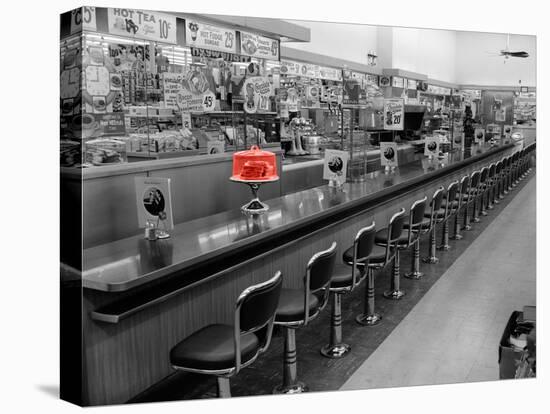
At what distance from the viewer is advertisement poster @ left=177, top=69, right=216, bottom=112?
525cm

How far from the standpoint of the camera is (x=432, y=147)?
7.17 m

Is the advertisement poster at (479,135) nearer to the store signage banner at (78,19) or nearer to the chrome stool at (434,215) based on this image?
the chrome stool at (434,215)

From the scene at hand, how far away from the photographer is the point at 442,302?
4.96 meters

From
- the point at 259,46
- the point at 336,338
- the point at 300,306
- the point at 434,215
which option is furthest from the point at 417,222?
the point at 259,46

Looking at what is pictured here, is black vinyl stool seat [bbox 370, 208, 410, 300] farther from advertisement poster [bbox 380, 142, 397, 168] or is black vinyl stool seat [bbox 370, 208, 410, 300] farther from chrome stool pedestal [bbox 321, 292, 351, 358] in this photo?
advertisement poster [bbox 380, 142, 397, 168]

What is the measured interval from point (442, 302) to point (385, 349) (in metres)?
1.20

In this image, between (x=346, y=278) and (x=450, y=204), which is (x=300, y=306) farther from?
(x=450, y=204)

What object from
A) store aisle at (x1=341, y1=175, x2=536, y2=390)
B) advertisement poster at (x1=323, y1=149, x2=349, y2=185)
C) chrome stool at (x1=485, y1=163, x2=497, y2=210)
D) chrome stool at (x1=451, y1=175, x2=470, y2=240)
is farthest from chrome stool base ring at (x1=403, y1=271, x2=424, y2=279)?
chrome stool at (x1=485, y1=163, x2=497, y2=210)

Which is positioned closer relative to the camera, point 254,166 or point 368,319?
point 254,166

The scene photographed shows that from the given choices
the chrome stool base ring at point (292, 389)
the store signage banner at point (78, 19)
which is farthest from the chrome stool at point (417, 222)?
the store signage banner at point (78, 19)

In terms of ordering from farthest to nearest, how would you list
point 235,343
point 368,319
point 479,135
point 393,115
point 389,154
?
point 479,135
point 393,115
point 389,154
point 368,319
point 235,343

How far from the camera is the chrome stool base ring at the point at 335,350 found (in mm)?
3842

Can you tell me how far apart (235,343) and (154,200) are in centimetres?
104

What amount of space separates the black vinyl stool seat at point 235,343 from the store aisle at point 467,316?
3.40 ft
